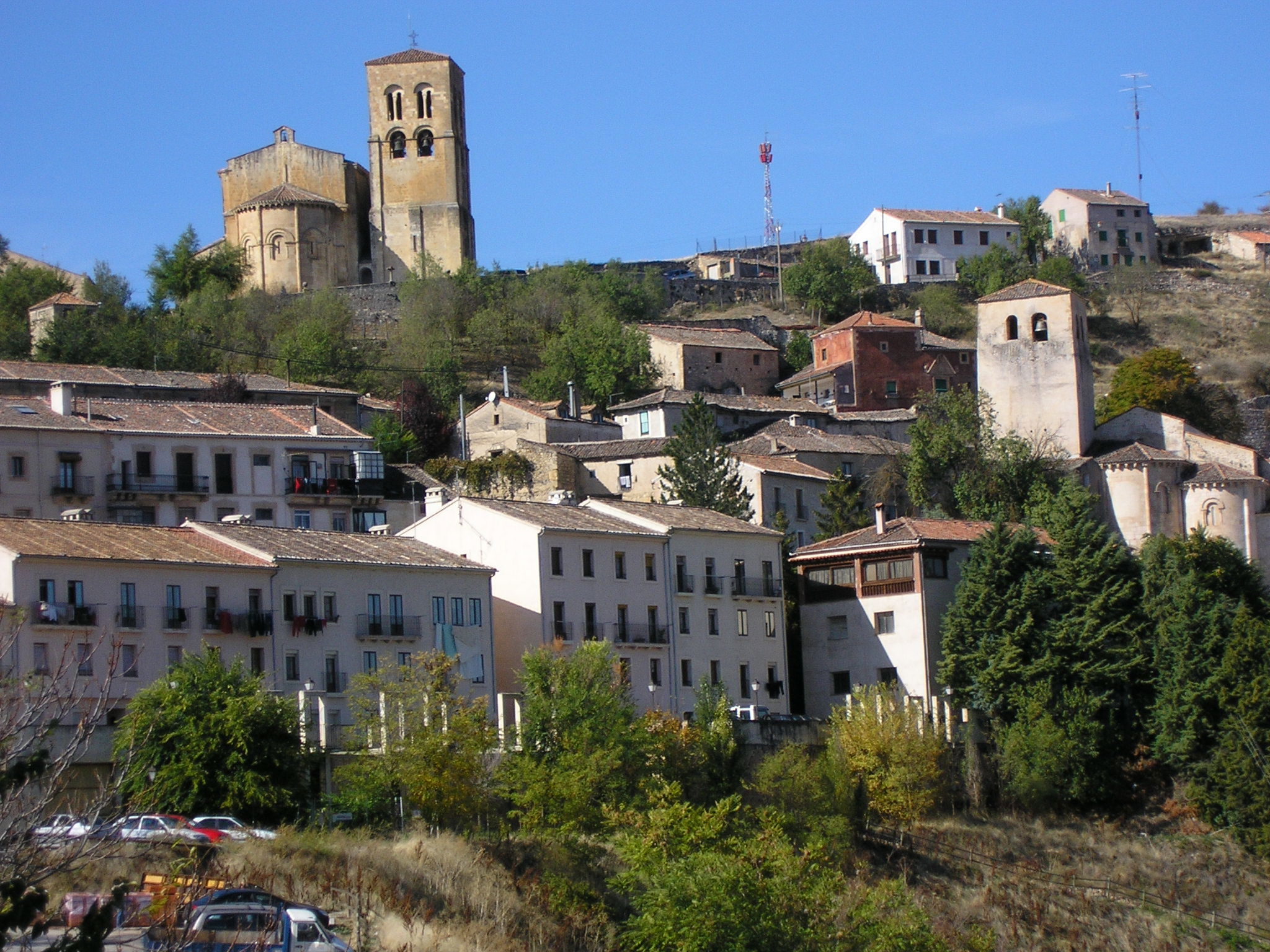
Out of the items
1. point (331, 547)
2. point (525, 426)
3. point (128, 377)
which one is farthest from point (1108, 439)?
point (128, 377)

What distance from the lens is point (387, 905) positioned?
118 feet

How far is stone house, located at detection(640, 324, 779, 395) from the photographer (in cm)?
9106

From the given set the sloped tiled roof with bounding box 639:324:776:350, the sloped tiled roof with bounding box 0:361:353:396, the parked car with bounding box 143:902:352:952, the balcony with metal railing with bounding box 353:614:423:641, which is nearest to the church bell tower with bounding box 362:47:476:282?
the sloped tiled roof with bounding box 639:324:776:350

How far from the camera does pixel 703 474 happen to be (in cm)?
6725

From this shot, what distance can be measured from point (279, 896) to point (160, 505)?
1240 inches

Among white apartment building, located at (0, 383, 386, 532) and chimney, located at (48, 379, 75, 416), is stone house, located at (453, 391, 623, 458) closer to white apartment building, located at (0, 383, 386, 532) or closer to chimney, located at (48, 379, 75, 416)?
white apartment building, located at (0, 383, 386, 532)

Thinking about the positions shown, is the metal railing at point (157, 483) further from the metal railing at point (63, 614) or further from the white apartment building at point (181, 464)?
the metal railing at point (63, 614)

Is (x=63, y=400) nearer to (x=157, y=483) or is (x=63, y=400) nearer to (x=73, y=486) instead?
(x=73, y=486)

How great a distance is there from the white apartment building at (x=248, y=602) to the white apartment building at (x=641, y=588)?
1.85 m

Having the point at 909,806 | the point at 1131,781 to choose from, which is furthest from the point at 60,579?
the point at 1131,781

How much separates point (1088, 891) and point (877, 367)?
4152 centimetres

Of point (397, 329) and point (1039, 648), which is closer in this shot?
point (1039, 648)

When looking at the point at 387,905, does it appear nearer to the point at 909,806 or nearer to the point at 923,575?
the point at 909,806

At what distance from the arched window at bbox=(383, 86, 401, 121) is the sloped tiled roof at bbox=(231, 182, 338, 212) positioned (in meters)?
6.21
